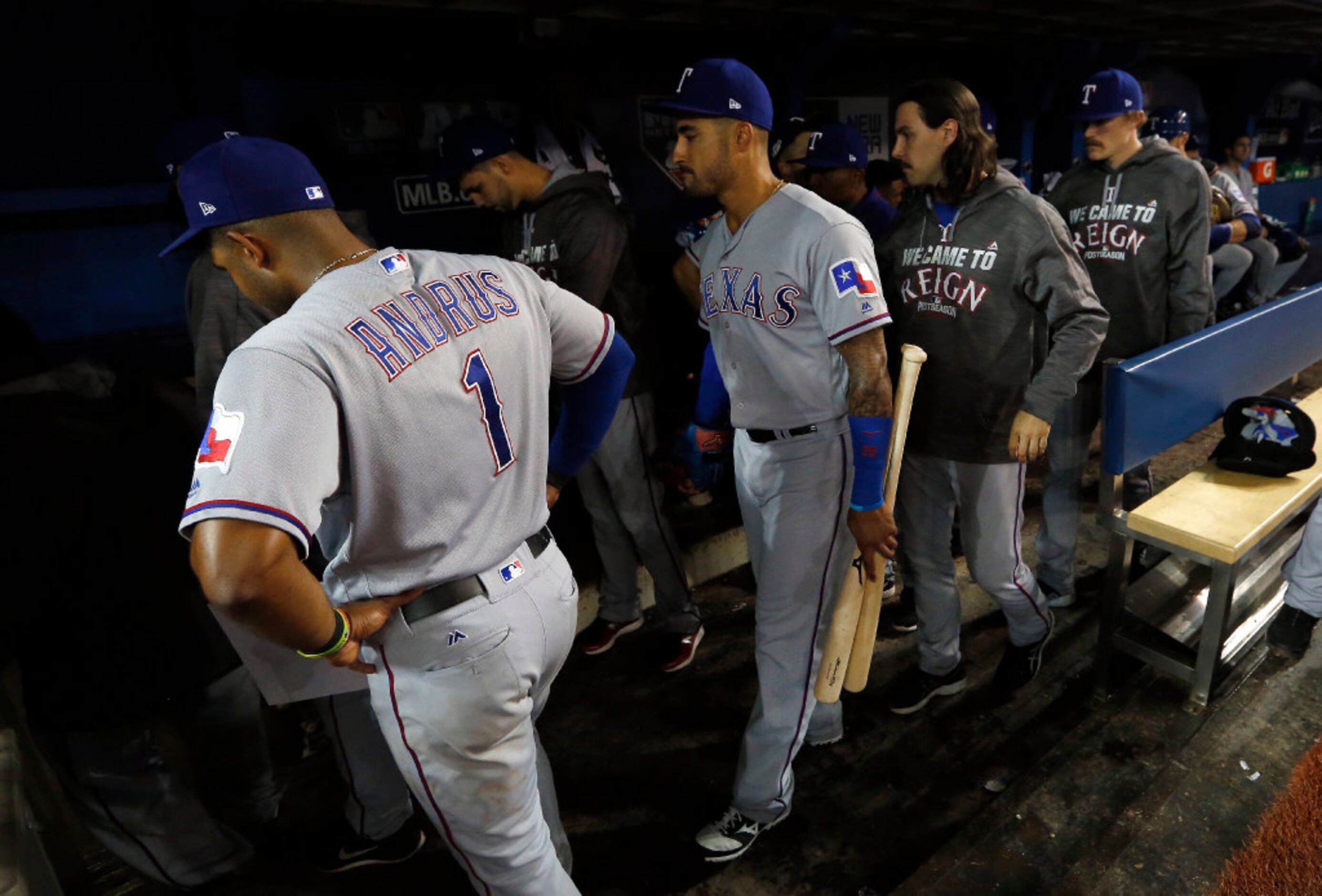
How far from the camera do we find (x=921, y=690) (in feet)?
9.05

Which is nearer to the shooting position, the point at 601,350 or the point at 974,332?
the point at 601,350

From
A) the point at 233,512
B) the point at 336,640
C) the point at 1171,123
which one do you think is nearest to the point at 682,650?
the point at 336,640

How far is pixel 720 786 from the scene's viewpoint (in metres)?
2.52

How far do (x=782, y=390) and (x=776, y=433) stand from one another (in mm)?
116

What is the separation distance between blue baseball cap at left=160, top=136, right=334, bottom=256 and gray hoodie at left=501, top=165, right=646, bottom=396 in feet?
4.66

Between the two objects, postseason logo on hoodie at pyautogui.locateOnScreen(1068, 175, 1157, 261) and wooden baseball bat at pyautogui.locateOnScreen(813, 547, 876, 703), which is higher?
postseason logo on hoodie at pyautogui.locateOnScreen(1068, 175, 1157, 261)

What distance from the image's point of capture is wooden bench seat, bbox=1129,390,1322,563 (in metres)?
2.35

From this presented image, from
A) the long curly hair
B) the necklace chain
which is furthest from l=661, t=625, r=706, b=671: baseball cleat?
the necklace chain

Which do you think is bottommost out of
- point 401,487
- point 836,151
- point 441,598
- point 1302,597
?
point 1302,597

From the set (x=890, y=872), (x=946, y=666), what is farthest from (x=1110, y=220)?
(x=890, y=872)

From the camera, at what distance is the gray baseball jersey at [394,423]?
115cm

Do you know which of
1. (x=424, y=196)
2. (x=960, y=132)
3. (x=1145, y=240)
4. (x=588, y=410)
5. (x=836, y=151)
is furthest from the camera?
(x=424, y=196)

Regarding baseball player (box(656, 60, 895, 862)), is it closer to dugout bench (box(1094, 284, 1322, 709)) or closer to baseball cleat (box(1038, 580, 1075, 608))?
dugout bench (box(1094, 284, 1322, 709))

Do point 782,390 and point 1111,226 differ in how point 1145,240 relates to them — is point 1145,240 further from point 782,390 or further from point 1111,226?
point 782,390
